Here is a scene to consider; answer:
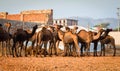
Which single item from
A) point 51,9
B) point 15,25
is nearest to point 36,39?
point 15,25

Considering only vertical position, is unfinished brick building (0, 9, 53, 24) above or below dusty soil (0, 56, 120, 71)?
above

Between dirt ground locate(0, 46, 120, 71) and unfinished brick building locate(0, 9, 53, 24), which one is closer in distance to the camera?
dirt ground locate(0, 46, 120, 71)

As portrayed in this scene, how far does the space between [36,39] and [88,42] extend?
404 centimetres

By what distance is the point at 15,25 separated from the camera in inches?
1297

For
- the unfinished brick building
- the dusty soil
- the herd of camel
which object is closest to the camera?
the dusty soil

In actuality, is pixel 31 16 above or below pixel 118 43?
above

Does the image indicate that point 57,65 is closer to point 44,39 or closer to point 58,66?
point 58,66

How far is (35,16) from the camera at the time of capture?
50312 mm

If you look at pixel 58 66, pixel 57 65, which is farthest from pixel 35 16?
pixel 58 66

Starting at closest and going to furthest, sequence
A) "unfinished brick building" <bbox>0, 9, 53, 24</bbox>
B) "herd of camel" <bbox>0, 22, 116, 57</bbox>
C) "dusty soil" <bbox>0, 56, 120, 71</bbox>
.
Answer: "dusty soil" <bbox>0, 56, 120, 71</bbox>
"herd of camel" <bbox>0, 22, 116, 57</bbox>
"unfinished brick building" <bbox>0, 9, 53, 24</bbox>

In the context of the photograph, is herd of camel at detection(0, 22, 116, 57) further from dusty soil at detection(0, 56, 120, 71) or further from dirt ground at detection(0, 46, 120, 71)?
dusty soil at detection(0, 56, 120, 71)

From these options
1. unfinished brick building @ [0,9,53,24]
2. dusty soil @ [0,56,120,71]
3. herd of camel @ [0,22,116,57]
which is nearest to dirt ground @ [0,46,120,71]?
dusty soil @ [0,56,120,71]

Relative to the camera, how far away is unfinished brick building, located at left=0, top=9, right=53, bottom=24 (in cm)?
4718

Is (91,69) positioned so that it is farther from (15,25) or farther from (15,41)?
(15,25)
